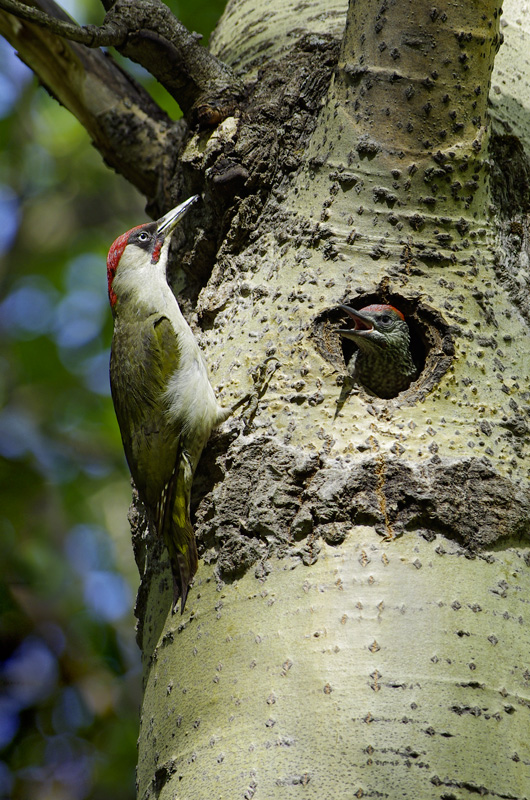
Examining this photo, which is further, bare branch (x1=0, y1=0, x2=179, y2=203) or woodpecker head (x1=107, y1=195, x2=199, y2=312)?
woodpecker head (x1=107, y1=195, x2=199, y2=312)

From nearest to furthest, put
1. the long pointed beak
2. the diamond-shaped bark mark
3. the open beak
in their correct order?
the diamond-shaped bark mark, the open beak, the long pointed beak

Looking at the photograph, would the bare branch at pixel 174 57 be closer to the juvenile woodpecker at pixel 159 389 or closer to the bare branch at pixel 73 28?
the bare branch at pixel 73 28

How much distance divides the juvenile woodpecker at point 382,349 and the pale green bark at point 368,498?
0.57 feet

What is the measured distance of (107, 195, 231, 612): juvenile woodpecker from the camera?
2.50 m

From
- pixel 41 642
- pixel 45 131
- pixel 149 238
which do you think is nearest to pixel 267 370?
pixel 149 238

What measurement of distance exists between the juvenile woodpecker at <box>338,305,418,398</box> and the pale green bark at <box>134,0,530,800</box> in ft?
0.57

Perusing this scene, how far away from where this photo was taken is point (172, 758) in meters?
1.99

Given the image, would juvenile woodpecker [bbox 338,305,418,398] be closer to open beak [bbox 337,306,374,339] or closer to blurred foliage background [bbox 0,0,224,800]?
open beak [bbox 337,306,374,339]

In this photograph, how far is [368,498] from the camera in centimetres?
205

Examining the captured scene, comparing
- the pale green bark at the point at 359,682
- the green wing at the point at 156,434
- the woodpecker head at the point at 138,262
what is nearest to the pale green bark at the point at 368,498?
the pale green bark at the point at 359,682

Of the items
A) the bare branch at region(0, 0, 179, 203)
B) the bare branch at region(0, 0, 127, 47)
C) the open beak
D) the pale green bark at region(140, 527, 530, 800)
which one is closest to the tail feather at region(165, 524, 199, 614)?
the pale green bark at region(140, 527, 530, 800)

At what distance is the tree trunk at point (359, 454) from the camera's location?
175cm

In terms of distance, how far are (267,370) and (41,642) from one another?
317 cm

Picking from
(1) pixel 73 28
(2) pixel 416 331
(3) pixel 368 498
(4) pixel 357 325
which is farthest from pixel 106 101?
(3) pixel 368 498
